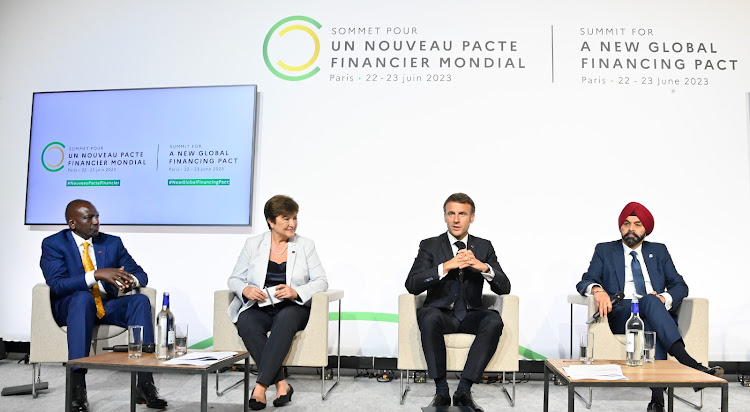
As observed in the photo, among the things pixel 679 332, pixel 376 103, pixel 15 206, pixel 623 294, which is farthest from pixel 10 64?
pixel 679 332

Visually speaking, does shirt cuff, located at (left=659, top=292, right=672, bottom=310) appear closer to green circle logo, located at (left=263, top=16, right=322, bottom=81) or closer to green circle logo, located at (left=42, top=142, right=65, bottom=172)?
green circle logo, located at (left=263, top=16, right=322, bottom=81)

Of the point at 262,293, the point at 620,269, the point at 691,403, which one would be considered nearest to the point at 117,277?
the point at 262,293

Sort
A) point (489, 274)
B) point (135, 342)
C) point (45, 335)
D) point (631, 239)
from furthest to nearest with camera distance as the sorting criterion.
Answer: point (631, 239) → point (489, 274) → point (45, 335) → point (135, 342)

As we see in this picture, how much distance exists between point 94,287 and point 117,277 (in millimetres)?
174

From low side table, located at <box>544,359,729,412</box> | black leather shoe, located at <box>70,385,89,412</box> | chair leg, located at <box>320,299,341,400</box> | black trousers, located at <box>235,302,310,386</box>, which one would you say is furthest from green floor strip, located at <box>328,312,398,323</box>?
low side table, located at <box>544,359,729,412</box>

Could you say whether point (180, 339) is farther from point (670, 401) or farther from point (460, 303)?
point (670, 401)

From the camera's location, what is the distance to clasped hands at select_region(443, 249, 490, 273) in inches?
146

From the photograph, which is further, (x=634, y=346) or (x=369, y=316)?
(x=369, y=316)

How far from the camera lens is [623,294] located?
372 cm

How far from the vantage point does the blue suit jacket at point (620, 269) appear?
3.97 metres

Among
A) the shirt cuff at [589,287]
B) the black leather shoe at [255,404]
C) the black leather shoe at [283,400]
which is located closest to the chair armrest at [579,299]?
the shirt cuff at [589,287]

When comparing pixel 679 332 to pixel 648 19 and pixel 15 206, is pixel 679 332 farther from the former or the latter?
pixel 15 206

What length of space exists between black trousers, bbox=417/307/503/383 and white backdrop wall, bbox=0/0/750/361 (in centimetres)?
111

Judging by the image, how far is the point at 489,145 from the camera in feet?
15.6
